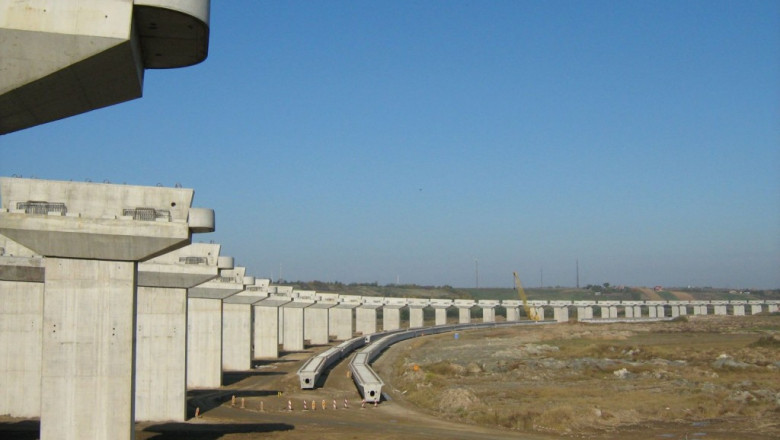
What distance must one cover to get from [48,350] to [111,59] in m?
18.8

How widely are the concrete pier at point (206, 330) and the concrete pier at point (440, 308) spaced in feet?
315

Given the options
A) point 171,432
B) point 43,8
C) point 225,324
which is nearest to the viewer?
point 43,8

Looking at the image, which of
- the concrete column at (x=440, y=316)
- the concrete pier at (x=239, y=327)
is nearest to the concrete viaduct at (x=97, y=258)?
the concrete pier at (x=239, y=327)

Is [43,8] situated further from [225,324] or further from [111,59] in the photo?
[225,324]

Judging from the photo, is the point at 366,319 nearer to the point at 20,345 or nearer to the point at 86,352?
the point at 20,345

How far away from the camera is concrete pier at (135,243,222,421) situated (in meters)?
41.4

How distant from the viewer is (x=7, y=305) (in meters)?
40.6

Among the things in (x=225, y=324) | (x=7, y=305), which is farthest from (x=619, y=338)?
(x=7, y=305)

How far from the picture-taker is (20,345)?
40.7 meters

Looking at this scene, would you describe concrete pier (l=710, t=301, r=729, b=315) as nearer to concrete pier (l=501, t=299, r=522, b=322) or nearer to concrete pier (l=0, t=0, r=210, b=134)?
concrete pier (l=501, t=299, r=522, b=322)

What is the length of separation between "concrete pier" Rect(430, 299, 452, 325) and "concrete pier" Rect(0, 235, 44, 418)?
114m

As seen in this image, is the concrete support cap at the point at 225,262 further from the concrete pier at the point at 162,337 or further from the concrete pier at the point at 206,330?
the concrete pier at the point at 206,330

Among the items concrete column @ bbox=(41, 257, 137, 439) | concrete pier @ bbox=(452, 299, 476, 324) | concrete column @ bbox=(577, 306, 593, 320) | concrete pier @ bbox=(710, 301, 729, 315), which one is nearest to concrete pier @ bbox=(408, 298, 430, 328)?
concrete pier @ bbox=(452, 299, 476, 324)

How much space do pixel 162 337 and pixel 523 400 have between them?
2284cm
